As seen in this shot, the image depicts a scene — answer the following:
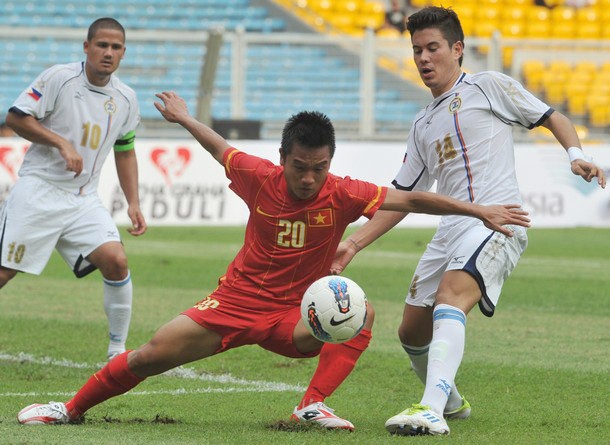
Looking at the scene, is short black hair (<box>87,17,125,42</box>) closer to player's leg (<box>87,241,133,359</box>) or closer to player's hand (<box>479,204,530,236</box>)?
player's leg (<box>87,241,133,359</box>)

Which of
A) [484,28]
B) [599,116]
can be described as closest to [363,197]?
[599,116]

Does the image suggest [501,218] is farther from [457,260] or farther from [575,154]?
[575,154]

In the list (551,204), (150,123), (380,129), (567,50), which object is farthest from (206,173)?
(567,50)

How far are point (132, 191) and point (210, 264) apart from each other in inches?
227

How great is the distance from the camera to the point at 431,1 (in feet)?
91.2

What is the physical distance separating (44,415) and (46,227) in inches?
97.5

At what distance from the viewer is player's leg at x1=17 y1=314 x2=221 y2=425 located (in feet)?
17.1

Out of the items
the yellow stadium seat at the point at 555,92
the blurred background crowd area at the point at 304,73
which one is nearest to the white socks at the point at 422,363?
the blurred background crowd area at the point at 304,73

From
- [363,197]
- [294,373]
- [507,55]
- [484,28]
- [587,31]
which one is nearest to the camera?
[363,197]

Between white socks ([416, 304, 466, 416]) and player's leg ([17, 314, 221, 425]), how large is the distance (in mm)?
1013

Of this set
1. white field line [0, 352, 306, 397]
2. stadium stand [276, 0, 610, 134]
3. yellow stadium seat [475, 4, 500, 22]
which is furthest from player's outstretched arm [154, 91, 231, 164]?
yellow stadium seat [475, 4, 500, 22]

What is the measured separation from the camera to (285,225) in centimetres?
529

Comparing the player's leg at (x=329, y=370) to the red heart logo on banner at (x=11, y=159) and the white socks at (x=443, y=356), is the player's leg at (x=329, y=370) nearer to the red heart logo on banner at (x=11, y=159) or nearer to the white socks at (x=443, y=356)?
the white socks at (x=443, y=356)

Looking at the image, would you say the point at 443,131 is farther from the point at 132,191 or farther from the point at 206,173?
the point at 206,173
